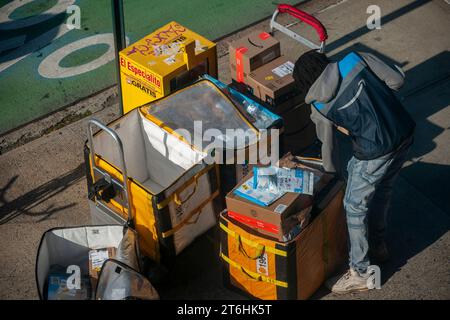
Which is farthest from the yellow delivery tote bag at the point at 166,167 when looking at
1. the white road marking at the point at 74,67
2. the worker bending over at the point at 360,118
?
the white road marking at the point at 74,67

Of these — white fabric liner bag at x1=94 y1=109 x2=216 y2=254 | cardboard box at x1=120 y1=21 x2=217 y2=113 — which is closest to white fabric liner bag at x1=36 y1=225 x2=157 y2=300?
white fabric liner bag at x1=94 y1=109 x2=216 y2=254

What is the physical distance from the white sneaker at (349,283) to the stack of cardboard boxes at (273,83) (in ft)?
4.93

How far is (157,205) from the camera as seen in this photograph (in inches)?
240

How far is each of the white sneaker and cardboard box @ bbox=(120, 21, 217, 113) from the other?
2514 mm

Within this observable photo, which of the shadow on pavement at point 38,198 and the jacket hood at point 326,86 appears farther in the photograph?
the shadow on pavement at point 38,198

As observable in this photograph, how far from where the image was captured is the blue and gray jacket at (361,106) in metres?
5.74

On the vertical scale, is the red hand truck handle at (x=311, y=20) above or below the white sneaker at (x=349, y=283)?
above

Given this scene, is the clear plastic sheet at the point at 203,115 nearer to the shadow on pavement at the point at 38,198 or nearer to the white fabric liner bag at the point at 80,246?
the white fabric liner bag at the point at 80,246

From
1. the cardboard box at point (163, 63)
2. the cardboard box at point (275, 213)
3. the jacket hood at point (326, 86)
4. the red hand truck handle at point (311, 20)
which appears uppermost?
the jacket hood at point (326, 86)

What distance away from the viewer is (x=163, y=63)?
24.2 feet

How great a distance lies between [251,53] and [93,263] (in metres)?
2.68

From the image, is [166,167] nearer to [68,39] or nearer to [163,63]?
[163,63]

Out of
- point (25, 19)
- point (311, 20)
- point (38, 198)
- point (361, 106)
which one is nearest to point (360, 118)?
point (361, 106)

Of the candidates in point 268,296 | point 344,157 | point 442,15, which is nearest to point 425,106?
point 344,157
